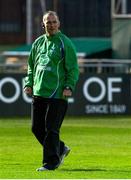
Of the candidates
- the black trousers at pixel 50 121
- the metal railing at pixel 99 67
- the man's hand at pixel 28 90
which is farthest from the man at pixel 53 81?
the metal railing at pixel 99 67

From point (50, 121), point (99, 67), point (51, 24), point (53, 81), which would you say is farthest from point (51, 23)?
point (99, 67)

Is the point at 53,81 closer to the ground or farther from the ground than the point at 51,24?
closer to the ground

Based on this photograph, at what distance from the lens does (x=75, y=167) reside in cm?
1334

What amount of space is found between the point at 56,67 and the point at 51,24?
0.59m

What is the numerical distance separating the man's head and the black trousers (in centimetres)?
93

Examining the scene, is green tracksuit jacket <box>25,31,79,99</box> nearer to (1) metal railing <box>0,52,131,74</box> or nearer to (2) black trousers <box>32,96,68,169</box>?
(2) black trousers <box>32,96,68,169</box>

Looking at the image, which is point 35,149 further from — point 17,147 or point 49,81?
point 49,81

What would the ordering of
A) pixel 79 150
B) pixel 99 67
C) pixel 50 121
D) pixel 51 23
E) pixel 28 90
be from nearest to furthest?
pixel 51 23 → pixel 50 121 → pixel 28 90 → pixel 79 150 → pixel 99 67

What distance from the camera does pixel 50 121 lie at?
12.7 metres

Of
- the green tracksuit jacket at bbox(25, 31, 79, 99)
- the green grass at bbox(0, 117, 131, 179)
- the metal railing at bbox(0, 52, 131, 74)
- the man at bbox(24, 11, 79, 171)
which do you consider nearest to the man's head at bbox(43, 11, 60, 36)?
the man at bbox(24, 11, 79, 171)

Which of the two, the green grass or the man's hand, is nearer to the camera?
the green grass

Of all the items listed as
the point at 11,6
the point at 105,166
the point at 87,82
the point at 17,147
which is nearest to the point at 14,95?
the point at 87,82

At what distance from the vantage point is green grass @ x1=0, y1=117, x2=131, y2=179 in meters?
12.5

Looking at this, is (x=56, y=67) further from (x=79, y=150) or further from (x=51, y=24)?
(x=79, y=150)
